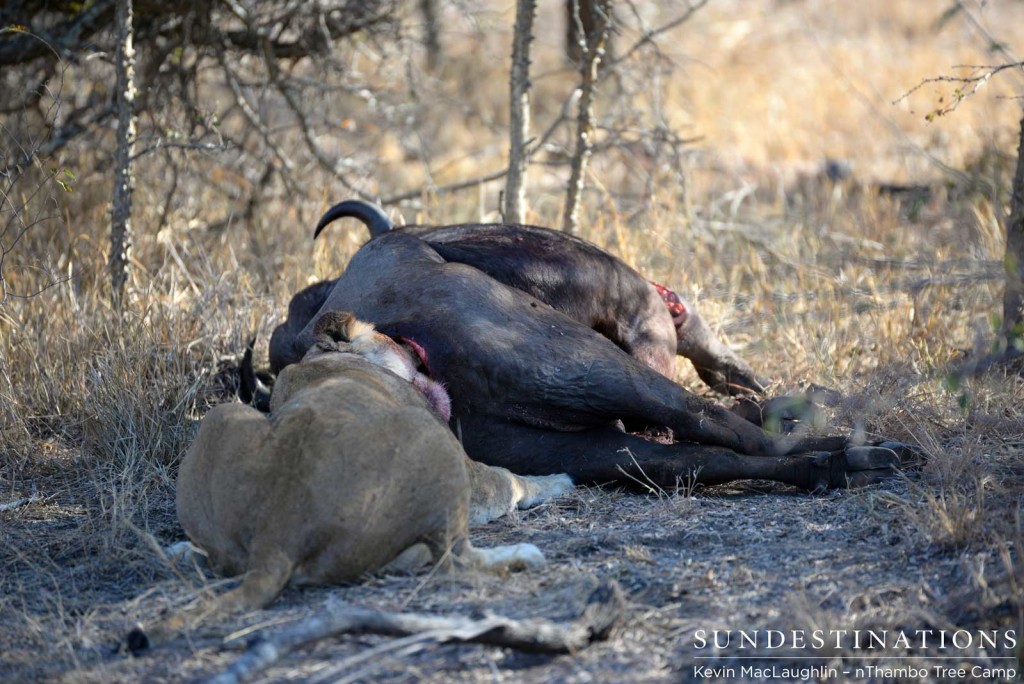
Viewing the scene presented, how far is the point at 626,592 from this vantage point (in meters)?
2.81

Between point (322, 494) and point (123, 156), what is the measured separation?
10.2 ft

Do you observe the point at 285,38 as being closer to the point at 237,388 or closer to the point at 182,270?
the point at 182,270

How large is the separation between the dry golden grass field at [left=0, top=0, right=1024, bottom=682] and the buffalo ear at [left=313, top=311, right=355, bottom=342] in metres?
0.79

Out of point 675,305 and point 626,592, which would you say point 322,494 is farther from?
point 675,305

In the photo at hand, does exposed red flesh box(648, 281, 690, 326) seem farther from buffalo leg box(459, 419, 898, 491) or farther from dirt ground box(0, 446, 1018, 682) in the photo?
dirt ground box(0, 446, 1018, 682)

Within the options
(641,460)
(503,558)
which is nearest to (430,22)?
(641,460)

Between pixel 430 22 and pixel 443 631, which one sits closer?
pixel 443 631

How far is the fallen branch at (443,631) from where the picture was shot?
2307 mm

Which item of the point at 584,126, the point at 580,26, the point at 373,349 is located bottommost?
the point at 373,349

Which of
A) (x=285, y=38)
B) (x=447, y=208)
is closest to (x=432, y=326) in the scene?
(x=447, y=208)

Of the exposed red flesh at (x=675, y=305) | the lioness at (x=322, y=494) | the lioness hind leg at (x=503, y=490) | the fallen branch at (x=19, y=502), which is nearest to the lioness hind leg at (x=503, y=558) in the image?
the lioness at (x=322, y=494)

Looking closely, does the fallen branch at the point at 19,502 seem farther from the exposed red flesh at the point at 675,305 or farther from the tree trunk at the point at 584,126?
the tree trunk at the point at 584,126

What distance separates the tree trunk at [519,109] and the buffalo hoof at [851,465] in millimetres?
2513

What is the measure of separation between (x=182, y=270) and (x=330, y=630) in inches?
135
